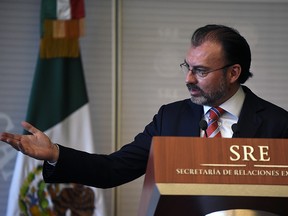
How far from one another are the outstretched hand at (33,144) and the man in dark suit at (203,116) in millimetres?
44

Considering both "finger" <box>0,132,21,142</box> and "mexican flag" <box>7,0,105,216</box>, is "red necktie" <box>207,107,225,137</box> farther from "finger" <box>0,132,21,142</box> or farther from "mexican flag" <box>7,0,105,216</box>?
"mexican flag" <box>7,0,105,216</box>

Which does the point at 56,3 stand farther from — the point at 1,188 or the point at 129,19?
the point at 1,188

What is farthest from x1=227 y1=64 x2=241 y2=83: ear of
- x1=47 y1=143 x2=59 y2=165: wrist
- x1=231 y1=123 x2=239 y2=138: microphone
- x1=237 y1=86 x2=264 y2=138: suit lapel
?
x1=47 y1=143 x2=59 y2=165: wrist

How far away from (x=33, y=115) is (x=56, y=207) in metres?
0.67

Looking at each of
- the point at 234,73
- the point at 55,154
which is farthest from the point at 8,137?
the point at 234,73

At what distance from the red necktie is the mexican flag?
193 centimetres

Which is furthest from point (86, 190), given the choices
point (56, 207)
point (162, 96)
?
point (162, 96)

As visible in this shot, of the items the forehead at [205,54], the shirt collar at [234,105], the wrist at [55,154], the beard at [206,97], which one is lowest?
the wrist at [55,154]

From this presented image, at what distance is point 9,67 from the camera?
15.4 ft

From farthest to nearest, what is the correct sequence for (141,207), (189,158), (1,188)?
(1,188)
(141,207)
(189,158)

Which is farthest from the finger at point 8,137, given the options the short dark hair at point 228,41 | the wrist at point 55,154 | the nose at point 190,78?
the short dark hair at point 228,41

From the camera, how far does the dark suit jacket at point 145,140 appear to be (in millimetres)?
2320

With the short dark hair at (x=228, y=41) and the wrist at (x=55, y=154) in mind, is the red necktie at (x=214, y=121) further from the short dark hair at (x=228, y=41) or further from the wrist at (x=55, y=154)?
the wrist at (x=55, y=154)

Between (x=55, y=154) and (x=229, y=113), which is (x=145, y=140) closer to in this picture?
(x=229, y=113)
